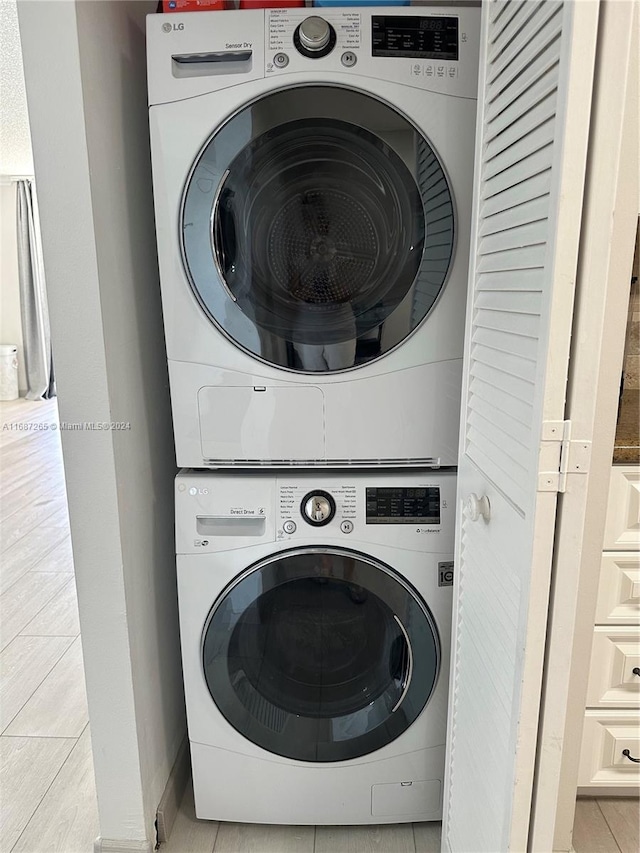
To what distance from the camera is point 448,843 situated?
1351mm

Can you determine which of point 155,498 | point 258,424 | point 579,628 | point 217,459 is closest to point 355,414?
point 258,424

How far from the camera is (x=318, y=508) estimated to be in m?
1.33

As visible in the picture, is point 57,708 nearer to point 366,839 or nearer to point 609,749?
point 366,839

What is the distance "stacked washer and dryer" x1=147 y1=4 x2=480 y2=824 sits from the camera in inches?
46.3

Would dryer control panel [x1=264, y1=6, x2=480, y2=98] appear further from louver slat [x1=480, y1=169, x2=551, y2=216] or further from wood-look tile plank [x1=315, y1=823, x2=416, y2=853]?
wood-look tile plank [x1=315, y1=823, x2=416, y2=853]

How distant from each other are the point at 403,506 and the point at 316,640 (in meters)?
0.35

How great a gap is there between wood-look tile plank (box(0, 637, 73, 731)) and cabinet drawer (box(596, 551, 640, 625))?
5.31ft

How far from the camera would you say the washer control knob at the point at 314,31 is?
3.76 ft

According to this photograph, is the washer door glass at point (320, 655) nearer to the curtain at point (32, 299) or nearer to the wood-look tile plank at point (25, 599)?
the wood-look tile plank at point (25, 599)

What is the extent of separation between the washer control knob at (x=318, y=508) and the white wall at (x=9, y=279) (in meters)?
6.36

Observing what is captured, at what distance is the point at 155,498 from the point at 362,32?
99 cm

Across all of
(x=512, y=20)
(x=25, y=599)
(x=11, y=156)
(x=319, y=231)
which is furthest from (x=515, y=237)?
(x=11, y=156)

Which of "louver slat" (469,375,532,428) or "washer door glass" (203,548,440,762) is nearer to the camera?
"louver slat" (469,375,532,428)

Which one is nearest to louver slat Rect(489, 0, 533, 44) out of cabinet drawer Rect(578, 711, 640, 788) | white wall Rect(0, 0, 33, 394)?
cabinet drawer Rect(578, 711, 640, 788)
